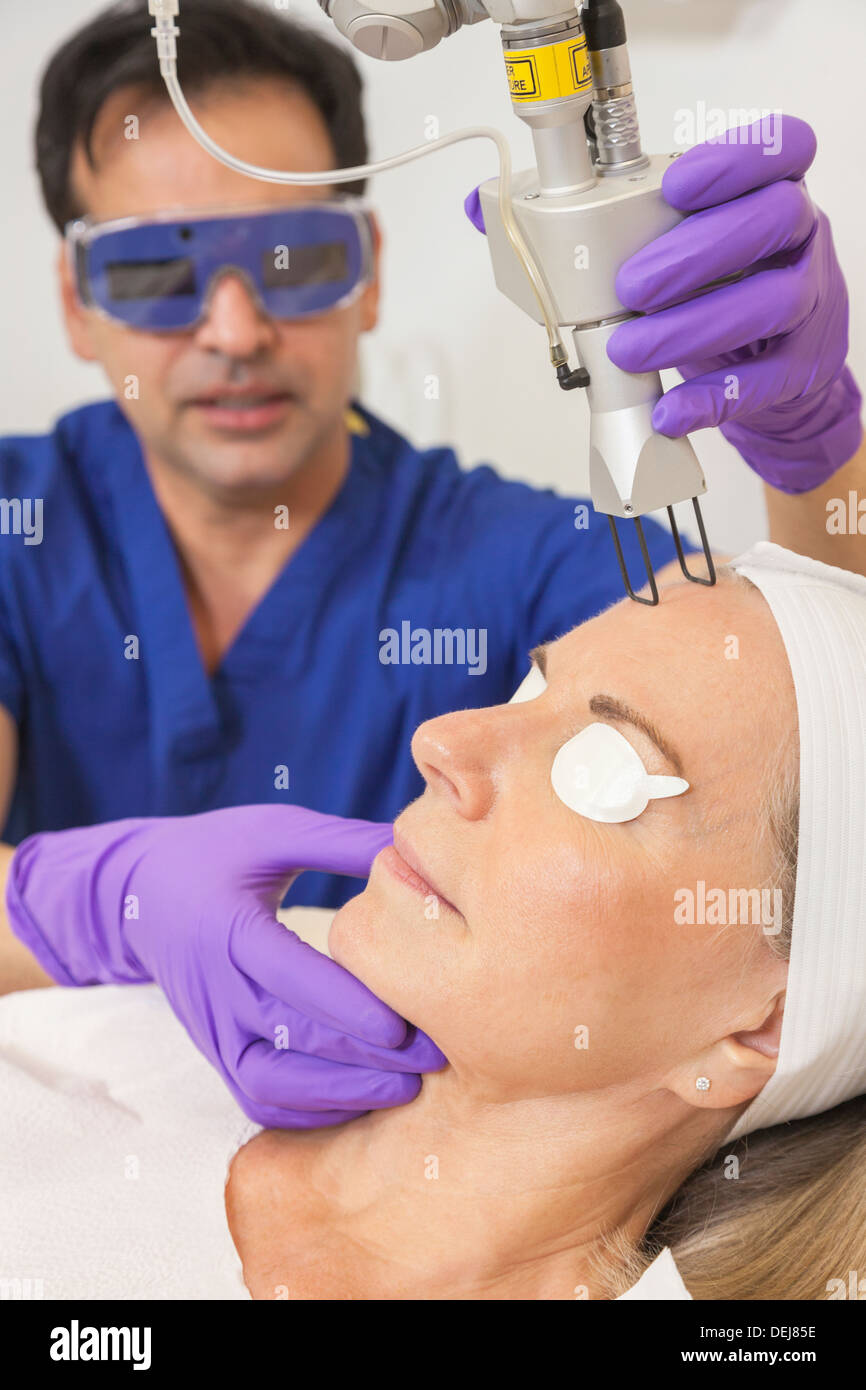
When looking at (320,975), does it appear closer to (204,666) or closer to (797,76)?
(204,666)

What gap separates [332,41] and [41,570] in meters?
0.91

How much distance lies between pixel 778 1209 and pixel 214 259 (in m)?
1.40

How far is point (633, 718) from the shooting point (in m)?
1.05

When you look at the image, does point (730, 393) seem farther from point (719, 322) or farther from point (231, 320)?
point (231, 320)

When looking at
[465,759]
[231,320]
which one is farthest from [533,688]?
[231,320]

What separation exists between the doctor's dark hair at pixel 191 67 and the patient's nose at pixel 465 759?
114 centimetres

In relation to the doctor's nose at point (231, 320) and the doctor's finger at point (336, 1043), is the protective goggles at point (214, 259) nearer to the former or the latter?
the doctor's nose at point (231, 320)

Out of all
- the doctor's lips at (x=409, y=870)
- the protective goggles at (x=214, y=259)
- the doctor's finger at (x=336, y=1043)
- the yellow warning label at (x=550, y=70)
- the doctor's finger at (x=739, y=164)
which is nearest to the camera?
the yellow warning label at (x=550, y=70)

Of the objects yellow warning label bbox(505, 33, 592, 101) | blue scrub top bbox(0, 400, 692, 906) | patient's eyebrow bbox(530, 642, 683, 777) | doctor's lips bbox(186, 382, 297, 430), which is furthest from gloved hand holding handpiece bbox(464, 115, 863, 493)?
doctor's lips bbox(186, 382, 297, 430)

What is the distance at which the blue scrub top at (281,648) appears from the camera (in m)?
1.87

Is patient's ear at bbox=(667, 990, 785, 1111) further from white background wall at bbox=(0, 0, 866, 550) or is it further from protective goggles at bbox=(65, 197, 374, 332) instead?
protective goggles at bbox=(65, 197, 374, 332)

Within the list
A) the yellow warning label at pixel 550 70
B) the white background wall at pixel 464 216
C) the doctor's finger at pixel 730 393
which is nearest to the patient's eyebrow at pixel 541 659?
the doctor's finger at pixel 730 393

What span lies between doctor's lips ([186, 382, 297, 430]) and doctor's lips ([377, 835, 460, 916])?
36.3 inches

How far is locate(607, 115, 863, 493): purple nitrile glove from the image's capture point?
97 cm
